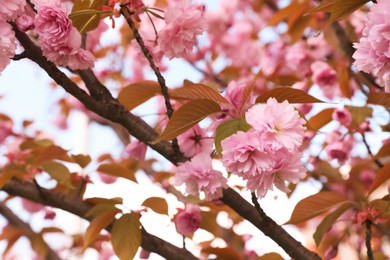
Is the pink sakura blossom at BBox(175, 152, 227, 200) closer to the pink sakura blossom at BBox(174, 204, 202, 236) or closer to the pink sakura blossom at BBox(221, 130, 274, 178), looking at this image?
the pink sakura blossom at BBox(221, 130, 274, 178)

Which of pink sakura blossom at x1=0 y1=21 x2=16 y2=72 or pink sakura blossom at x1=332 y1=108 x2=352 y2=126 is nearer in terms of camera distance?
pink sakura blossom at x1=0 y1=21 x2=16 y2=72

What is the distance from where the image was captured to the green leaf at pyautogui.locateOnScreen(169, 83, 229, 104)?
3.20ft

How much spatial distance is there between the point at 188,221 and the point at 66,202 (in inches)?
11.5

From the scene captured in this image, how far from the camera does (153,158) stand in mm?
2066

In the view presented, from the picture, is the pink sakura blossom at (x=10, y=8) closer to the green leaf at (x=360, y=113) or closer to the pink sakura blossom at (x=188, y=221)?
the pink sakura blossom at (x=188, y=221)

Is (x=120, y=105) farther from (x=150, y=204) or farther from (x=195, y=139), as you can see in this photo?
(x=150, y=204)

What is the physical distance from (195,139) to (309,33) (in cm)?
159

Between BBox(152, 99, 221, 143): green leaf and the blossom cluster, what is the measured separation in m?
0.18

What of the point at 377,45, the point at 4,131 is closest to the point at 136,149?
the point at 377,45

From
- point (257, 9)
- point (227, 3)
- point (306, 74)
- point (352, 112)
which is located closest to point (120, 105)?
point (352, 112)

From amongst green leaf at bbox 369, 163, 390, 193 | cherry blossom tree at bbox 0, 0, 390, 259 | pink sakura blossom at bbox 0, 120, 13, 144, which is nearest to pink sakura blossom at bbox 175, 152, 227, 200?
cherry blossom tree at bbox 0, 0, 390, 259

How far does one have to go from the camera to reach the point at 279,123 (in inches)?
33.6

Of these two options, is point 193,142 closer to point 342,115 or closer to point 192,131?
point 192,131

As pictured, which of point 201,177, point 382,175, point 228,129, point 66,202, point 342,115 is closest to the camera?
point 228,129
